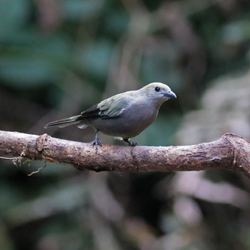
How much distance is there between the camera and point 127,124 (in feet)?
12.2

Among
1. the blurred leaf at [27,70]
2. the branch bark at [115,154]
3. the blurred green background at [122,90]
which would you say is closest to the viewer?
the branch bark at [115,154]

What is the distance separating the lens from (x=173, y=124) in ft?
19.0

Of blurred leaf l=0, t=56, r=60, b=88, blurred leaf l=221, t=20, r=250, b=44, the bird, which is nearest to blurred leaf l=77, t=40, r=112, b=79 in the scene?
blurred leaf l=0, t=56, r=60, b=88

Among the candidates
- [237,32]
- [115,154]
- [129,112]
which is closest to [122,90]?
[237,32]

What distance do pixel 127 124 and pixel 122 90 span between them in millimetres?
2373

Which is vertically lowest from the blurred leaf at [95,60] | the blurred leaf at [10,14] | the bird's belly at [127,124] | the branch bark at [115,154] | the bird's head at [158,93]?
the branch bark at [115,154]

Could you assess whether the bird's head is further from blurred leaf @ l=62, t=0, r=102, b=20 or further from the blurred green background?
blurred leaf @ l=62, t=0, r=102, b=20

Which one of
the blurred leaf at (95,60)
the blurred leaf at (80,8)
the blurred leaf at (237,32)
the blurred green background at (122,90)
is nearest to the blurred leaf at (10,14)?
the blurred green background at (122,90)

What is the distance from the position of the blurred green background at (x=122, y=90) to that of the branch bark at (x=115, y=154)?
5.44 feet

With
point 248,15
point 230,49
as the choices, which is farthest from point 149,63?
point 248,15

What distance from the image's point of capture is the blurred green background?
201 inches

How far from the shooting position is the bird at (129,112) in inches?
147

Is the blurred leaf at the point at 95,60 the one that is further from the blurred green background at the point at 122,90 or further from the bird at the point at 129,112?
the bird at the point at 129,112

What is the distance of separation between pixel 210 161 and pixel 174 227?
2.35 metres
